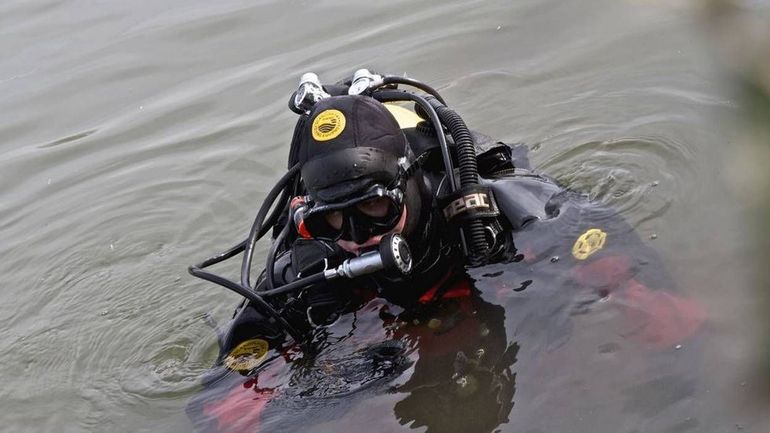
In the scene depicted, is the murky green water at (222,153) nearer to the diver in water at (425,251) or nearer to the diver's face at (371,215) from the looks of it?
the diver in water at (425,251)

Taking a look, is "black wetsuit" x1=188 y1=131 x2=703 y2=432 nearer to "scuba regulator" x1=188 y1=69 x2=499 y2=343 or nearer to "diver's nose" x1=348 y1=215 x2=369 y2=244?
"scuba regulator" x1=188 y1=69 x2=499 y2=343

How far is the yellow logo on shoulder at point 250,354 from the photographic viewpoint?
3432mm

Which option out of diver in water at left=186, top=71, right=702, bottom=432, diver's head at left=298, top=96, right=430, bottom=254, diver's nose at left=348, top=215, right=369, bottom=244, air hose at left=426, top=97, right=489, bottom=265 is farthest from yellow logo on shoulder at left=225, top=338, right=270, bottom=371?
air hose at left=426, top=97, right=489, bottom=265

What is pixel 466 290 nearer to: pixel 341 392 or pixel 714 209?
pixel 341 392

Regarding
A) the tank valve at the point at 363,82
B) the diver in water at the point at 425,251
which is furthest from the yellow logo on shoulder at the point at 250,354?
the tank valve at the point at 363,82

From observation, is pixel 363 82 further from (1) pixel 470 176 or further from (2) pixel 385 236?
(2) pixel 385 236

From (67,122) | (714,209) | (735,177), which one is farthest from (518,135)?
(735,177)

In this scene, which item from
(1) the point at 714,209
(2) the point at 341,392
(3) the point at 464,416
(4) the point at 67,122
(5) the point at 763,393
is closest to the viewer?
(5) the point at 763,393

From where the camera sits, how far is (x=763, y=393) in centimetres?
76

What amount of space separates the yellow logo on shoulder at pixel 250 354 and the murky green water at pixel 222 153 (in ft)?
1.10

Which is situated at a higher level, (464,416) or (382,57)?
(382,57)

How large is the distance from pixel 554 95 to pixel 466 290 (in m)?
2.39

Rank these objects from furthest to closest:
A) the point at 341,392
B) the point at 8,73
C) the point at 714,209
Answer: the point at 8,73 < the point at 714,209 < the point at 341,392

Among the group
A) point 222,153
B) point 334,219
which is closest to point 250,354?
point 334,219
